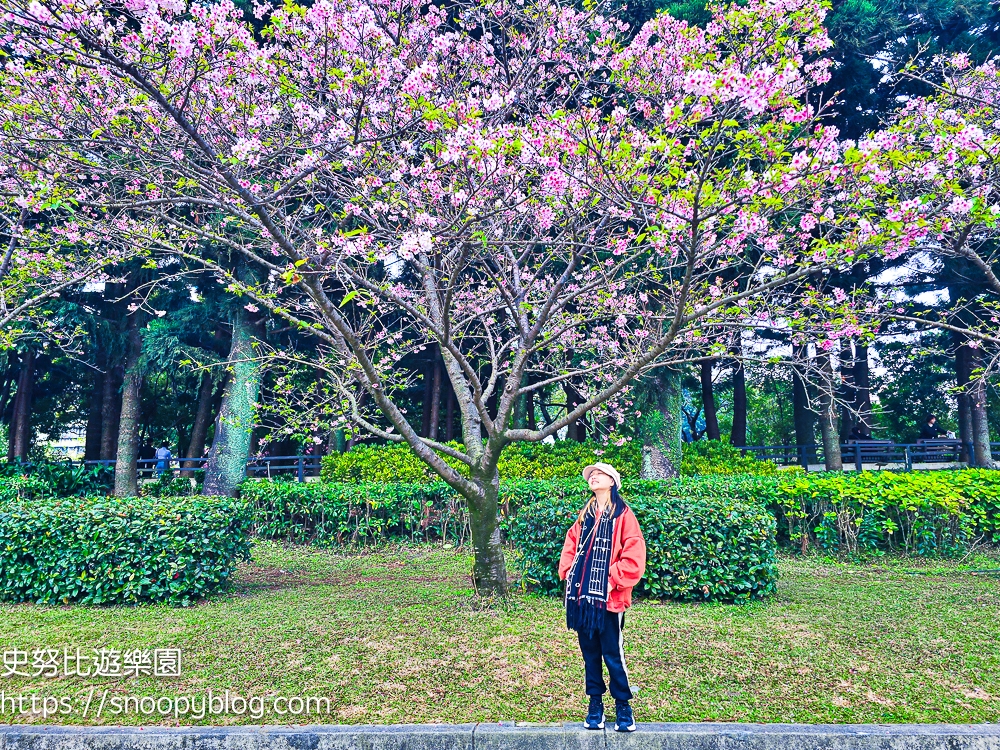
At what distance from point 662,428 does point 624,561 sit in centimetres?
942

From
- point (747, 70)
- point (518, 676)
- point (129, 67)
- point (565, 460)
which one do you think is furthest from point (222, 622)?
point (565, 460)

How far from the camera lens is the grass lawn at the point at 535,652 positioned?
3.92 m

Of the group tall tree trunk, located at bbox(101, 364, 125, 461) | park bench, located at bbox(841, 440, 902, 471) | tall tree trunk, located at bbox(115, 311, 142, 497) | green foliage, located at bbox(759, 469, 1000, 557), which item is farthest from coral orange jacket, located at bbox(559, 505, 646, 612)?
park bench, located at bbox(841, 440, 902, 471)

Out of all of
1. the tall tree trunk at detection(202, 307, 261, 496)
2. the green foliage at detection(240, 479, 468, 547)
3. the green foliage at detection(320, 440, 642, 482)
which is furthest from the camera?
the tall tree trunk at detection(202, 307, 261, 496)

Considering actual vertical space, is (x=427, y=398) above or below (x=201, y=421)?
above

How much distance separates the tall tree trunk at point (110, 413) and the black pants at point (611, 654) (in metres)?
17.3

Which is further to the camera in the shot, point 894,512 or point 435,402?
point 435,402

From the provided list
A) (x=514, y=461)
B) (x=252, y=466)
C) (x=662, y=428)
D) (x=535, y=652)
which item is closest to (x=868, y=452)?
(x=662, y=428)

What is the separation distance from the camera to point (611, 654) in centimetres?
357

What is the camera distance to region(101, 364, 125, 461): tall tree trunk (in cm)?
1742

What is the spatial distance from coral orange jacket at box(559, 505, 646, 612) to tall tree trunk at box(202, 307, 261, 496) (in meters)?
10.7

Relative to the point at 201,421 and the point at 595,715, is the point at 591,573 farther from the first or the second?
the point at 201,421

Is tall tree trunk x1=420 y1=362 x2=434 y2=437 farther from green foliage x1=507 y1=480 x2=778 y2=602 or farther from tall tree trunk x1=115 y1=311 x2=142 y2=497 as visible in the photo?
green foliage x1=507 y1=480 x2=778 y2=602

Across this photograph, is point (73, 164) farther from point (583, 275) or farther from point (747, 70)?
point (747, 70)
